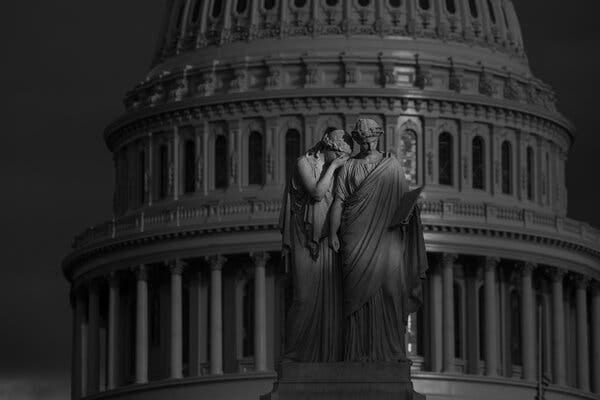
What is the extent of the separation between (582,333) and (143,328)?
22.4 metres

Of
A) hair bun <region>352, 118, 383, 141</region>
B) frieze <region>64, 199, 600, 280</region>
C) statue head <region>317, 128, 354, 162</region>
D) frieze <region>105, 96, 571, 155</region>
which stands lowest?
statue head <region>317, 128, 354, 162</region>

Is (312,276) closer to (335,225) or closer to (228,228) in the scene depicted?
(335,225)

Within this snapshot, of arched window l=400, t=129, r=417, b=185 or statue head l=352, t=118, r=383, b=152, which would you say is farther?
arched window l=400, t=129, r=417, b=185

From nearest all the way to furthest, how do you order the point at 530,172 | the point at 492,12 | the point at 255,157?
the point at 255,157 < the point at 530,172 < the point at 492,12

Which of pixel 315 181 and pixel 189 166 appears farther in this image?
pixel 189 166

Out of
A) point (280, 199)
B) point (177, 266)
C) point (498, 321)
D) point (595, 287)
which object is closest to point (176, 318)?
point (177, 266)

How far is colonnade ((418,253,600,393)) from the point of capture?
13650cm

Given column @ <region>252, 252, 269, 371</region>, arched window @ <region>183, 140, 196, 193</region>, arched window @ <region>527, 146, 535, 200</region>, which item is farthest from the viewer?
arched window @ <region>527, 146, 535, 200</region>

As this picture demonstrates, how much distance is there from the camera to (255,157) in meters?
140

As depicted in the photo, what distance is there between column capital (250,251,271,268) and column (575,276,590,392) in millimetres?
16892

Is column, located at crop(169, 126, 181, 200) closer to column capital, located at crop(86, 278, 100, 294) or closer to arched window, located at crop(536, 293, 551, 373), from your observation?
column capital, located at crop(86, 278, 100, 294)

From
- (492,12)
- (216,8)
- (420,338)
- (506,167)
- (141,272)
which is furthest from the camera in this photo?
(492,12)

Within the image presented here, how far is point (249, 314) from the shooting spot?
13900 cm

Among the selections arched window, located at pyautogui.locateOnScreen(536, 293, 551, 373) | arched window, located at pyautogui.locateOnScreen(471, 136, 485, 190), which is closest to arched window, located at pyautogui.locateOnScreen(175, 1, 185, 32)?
arched window, located at pyautogui.locateOnScreen(471, 136, 485, 190)
